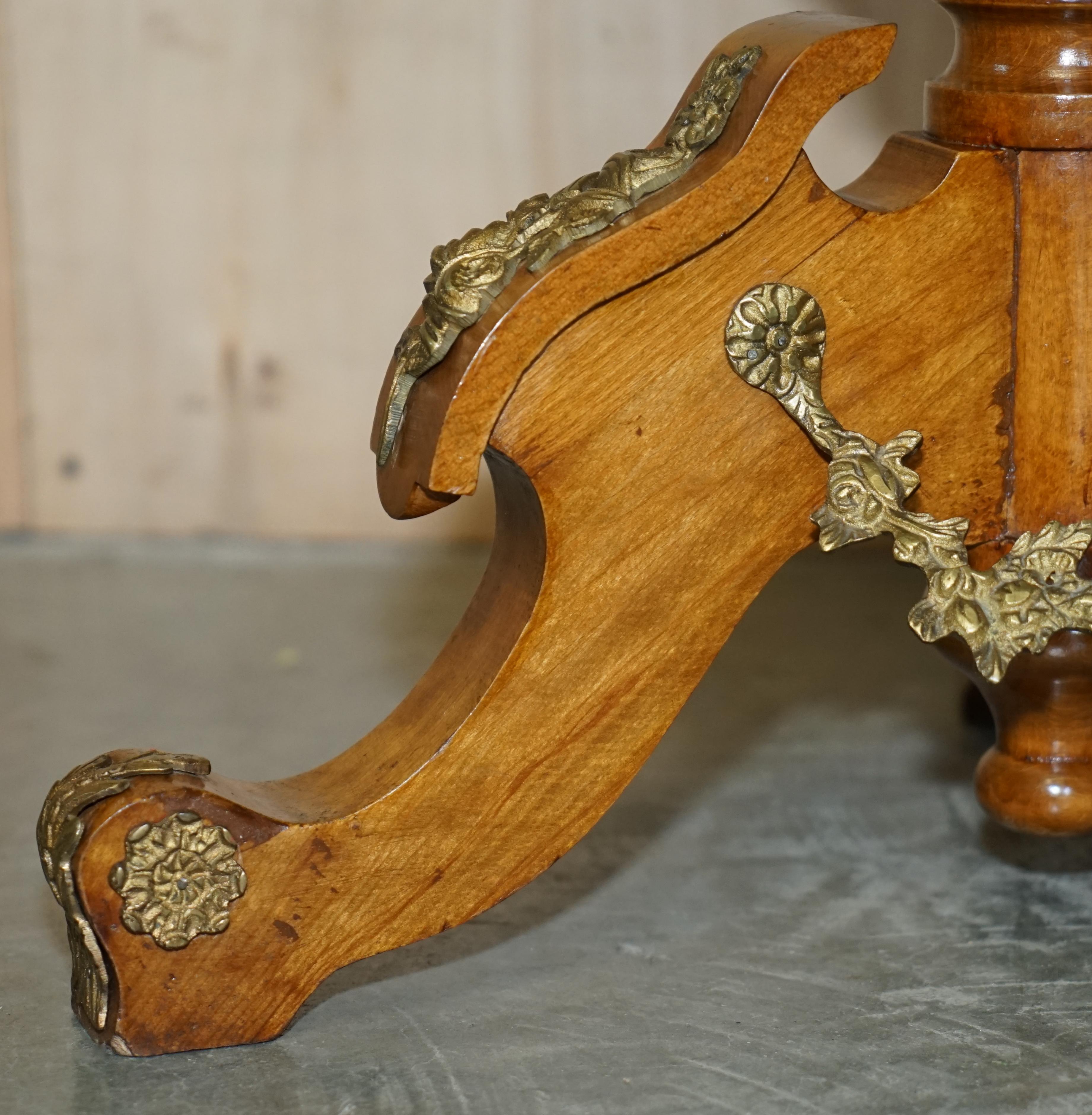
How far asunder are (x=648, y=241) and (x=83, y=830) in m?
0.33

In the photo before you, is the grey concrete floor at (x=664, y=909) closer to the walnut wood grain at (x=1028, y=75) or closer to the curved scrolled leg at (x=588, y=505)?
the curved scrolled leg at (x=588, y=505)

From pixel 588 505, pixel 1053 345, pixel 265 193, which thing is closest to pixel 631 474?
pixel 588 505

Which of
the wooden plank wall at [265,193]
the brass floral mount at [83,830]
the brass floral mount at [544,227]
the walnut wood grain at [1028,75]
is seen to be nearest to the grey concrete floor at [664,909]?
the brass floral mount at [83,830]

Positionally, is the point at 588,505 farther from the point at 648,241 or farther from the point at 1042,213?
the point at 1042,213

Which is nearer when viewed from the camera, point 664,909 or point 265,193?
point 664,909

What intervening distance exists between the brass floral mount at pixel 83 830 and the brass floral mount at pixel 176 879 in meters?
0.02

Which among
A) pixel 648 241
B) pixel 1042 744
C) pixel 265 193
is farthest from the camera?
pixel 265 193

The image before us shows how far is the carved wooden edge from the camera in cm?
67

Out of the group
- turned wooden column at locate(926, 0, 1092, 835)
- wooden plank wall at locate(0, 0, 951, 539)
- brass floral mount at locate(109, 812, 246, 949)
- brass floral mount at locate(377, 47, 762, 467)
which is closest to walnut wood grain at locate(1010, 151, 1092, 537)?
turned wooden column at locate(926, 0, 1092, 835)

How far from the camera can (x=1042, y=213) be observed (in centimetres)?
72

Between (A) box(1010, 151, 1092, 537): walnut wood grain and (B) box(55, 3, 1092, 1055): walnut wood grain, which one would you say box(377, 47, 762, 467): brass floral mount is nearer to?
(B) box(55, 3, 1092, 1055): walnut wood grain

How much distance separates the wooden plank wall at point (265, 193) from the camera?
4.58 ft

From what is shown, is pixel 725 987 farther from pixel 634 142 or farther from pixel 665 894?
pixel 634 142

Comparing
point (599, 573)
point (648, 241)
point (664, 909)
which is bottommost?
point (664, 909)
